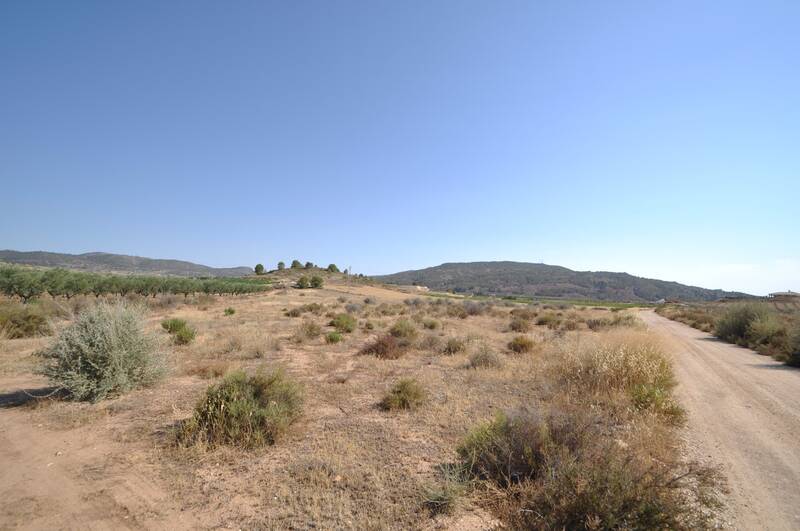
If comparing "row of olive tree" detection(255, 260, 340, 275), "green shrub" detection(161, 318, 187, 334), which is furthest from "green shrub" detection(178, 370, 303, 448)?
"row of olive tree" detection(255, 260, 340, 275)

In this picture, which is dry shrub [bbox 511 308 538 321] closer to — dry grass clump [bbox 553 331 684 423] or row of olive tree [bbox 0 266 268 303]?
dry grass clump [bbox 553 331 684 423]

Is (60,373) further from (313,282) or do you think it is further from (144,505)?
(313,282)

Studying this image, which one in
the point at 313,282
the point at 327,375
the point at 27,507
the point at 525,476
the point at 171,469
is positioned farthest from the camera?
the point at 313,282

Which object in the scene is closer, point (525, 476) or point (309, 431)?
point (525, 476)

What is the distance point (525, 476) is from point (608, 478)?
1.20 meters

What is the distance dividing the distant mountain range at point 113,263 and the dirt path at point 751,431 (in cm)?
11937

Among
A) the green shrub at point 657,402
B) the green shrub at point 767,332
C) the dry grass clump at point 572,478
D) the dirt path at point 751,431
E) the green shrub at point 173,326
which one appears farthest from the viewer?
the green shrub at point 767,332

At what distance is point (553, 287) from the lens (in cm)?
13400

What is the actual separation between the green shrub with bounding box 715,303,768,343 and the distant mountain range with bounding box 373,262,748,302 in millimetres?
103763

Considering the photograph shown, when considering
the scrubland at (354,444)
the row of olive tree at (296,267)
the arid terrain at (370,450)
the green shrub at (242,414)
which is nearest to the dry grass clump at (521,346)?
the arid terrain at (370,450)

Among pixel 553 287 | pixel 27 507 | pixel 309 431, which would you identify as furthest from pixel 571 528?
pixel 553 287

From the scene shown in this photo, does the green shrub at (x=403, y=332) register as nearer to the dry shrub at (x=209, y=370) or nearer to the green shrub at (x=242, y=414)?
the dry shrub at (x=209, y=370)

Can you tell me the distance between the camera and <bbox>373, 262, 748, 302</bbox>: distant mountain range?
128500 millimetres

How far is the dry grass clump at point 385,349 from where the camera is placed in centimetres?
1222
